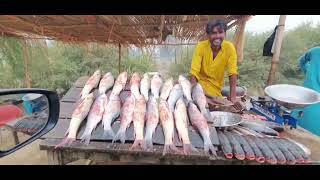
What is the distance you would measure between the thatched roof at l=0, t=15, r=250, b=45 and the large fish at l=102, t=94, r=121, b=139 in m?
2.28

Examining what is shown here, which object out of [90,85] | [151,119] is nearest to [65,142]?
[151,119]

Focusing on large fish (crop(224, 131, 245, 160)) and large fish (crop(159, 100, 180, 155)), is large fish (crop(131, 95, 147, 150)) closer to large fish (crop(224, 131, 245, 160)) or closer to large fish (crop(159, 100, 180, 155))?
large fish (crop(159, 100, 180, 155))

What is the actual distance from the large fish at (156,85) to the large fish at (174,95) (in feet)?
0.65

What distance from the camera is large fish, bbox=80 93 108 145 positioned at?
2895 mm

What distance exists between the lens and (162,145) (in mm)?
2814

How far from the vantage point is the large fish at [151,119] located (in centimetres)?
285

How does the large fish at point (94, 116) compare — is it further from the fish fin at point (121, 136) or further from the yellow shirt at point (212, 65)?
the yellow shirt at point (212, 65)

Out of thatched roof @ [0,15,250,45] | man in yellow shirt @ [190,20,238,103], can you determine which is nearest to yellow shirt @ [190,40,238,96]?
man in yellow shirt @ [190,20,238,103]

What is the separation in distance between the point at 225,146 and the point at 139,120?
38.6 inches

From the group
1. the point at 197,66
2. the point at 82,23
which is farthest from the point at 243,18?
the point at 82,23

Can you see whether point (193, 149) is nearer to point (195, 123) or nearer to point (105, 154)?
point (195, 123)

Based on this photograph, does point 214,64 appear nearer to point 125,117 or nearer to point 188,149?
point 125,117

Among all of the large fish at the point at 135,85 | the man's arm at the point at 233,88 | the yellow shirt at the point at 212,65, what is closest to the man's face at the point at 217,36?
the yellow shirt at the point at 212,65
